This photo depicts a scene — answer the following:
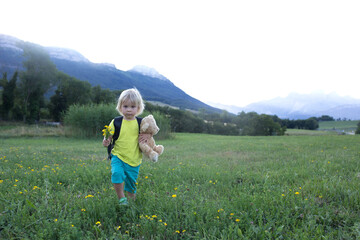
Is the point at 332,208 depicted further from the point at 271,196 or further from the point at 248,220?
the point at 248,220

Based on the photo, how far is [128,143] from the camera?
3.15 meters

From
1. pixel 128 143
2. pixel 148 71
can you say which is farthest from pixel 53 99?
pixel 148 71

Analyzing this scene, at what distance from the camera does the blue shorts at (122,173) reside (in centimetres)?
291

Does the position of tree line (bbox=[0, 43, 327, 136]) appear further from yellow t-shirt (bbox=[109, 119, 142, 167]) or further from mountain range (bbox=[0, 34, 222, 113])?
mountain range (bbox=[0, 34, 222, 113])

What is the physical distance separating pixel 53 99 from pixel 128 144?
1941 inches

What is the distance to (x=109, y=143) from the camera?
124 inches

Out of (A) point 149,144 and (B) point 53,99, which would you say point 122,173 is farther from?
(B) point 53,99

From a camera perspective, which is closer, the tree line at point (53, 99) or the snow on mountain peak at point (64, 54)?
the tree line at point (53, 99)

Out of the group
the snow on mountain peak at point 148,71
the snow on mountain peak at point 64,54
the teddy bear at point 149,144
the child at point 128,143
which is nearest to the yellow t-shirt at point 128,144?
the child at point 128,143

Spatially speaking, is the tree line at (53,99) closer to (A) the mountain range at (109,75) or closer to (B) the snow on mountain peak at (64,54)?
(A) the mountain range at (109,75)

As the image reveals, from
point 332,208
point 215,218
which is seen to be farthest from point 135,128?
point 332,208

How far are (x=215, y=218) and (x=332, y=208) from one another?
1.71 meters

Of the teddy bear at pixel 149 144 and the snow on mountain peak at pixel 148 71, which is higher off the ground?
the snow on mountain peak at pixel 148 71

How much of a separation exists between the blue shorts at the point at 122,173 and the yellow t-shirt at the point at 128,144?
0.06 metres
